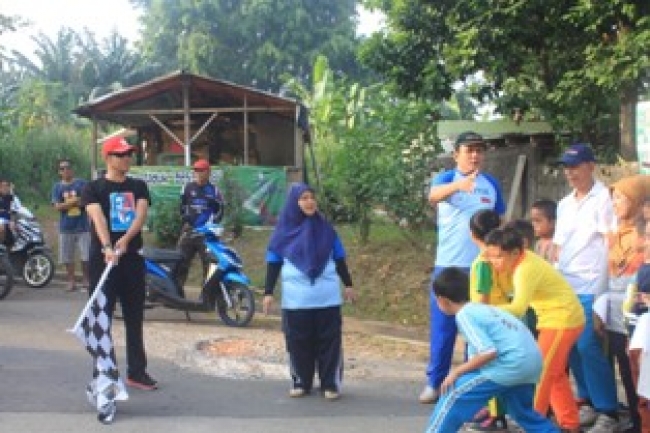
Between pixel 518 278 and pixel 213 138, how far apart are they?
1628 cm

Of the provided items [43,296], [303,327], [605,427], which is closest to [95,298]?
[303,327]

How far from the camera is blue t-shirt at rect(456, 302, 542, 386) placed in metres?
4.19

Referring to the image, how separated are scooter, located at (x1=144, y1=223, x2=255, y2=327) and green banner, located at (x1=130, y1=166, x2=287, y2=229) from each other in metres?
5.40

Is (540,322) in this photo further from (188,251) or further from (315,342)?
(188,251)

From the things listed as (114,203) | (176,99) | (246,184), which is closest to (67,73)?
(176,99)

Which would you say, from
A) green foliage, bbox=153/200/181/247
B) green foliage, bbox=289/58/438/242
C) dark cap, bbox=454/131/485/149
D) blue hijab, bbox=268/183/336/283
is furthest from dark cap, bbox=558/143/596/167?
green foliage, bbox=153/200/181/247

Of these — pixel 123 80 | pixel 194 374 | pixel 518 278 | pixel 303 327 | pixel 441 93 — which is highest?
pixel 123 80

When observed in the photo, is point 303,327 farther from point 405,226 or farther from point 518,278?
point 405,226

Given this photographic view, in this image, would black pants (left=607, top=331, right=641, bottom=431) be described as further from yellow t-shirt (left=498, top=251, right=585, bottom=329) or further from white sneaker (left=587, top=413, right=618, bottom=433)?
yellow t-shirt (left=498, top=251, right=585, bottom=329)

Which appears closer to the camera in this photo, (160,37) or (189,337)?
(189,337)

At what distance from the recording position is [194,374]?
6.84 m

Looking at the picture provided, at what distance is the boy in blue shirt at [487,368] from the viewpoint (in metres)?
4.19

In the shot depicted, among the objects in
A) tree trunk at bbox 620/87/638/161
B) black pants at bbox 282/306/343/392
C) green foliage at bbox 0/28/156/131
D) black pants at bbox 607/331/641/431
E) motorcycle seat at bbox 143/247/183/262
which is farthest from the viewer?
green foliage at bbox 0/28/156/131

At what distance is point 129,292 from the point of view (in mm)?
6188
